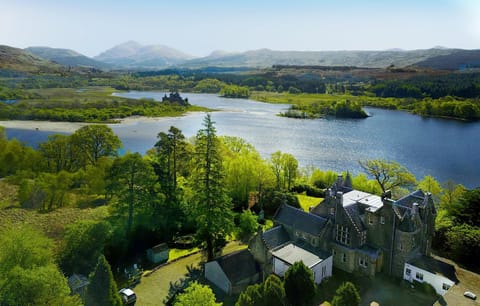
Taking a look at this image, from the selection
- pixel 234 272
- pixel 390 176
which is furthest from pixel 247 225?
pixel 390 176

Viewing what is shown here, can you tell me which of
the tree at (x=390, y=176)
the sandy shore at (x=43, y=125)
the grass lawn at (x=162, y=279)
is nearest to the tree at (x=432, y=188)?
the tree at (x=390, y=176)

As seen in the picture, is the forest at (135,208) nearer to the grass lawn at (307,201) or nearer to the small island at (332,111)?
the grass lawn at (307,201)

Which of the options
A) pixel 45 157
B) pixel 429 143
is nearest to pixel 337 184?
A: pixel 45 157

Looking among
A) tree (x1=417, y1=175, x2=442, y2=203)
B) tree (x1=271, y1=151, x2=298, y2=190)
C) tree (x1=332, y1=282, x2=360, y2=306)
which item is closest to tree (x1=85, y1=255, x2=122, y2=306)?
tree (x1=332, y1=282, x2=360, y2=306)

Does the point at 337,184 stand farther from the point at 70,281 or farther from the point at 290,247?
→ the point at 70,281

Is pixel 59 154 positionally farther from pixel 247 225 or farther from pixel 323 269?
pixel 323 269

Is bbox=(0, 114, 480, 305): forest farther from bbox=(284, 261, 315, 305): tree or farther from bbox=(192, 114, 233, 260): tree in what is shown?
bbox=(284, 261, 315, 305): tree
